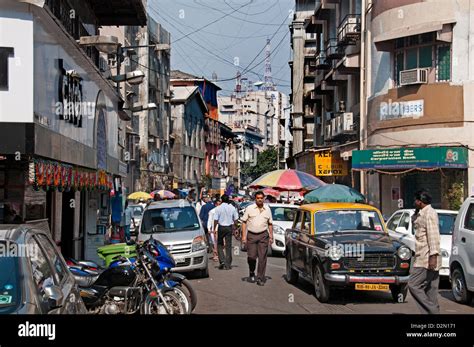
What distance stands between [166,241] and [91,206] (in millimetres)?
6649

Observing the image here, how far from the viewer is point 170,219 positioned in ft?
52.7

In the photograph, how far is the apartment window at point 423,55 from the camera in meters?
23.0

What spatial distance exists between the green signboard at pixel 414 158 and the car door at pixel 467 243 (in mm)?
11400

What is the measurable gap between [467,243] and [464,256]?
0.24 m

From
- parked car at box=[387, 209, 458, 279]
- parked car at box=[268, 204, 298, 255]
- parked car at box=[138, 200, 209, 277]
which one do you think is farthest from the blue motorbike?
parked car at box=[268, 204, 298, 255]

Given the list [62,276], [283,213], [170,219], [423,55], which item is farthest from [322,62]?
[62,276]

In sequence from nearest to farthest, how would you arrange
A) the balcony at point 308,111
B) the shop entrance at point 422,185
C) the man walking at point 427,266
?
1. the man walking at point 427,266
2. the shop entrance at point 422,185
3. the balcony at point 308,111

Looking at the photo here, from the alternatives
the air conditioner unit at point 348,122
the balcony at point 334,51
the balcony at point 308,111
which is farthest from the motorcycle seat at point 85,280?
the balcony at point 308,111

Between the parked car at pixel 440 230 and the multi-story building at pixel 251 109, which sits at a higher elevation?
the multi-story building at pixel 251 109

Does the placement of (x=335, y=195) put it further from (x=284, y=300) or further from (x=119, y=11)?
(x=119, y=11)

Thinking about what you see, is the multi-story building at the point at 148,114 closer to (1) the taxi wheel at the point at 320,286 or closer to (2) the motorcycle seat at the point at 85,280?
(1) the taxi wheel at the point at 320,286

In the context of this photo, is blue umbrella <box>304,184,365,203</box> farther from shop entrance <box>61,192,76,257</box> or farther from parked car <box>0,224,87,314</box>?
parked car <box>0,224,87,314</box>

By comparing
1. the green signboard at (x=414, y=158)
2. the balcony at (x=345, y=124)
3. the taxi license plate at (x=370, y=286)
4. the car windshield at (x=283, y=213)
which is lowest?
the taxi license plate at (x=370, y=286)

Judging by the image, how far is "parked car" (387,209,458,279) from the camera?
44.0ft
